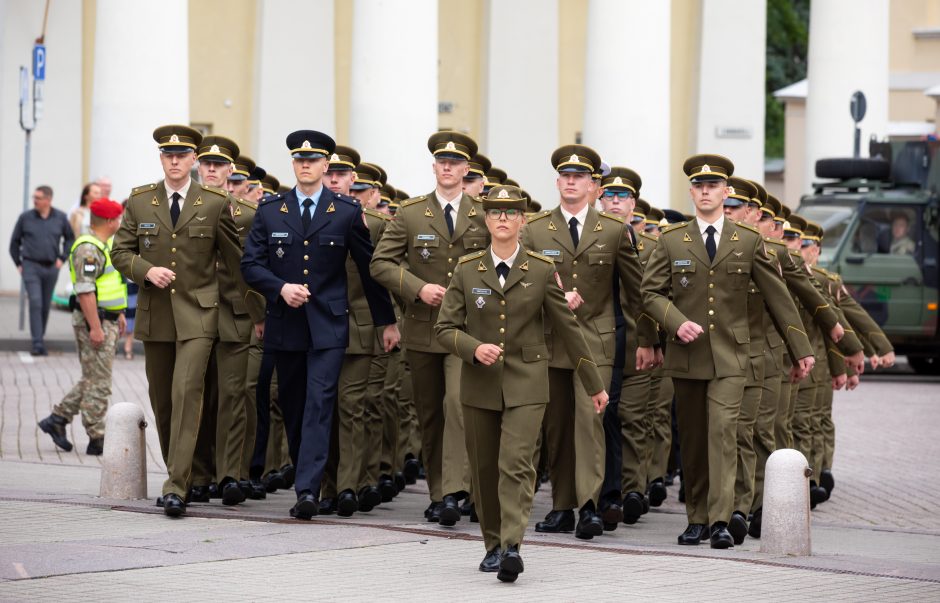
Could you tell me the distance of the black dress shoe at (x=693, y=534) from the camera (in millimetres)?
11133

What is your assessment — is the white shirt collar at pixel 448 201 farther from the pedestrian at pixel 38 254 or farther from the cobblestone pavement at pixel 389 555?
the pedestrian at pixel 38 254

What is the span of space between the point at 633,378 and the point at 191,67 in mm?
22873

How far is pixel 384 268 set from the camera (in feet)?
37.9

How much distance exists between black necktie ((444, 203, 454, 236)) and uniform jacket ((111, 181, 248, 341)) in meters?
1.39

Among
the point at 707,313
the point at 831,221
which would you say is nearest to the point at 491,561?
the point at 707,313

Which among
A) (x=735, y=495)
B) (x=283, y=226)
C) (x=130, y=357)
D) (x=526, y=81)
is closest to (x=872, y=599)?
(x=735, y=495)

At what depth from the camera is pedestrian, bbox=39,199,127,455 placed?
14.8 metres

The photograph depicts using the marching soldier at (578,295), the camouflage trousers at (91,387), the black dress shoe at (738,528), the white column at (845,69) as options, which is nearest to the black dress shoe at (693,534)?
the black dress shoe at (738,528)

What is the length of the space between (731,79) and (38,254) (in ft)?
48.6

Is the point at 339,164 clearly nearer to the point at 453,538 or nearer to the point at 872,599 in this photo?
the point at 453,538

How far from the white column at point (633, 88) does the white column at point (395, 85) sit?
3.22m

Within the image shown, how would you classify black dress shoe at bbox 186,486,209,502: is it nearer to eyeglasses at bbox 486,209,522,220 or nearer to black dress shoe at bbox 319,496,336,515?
black dress shoe at bbox 319,496,336,515

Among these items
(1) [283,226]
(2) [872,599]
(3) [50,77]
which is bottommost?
(2) [872,599]

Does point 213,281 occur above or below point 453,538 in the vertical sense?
Result: above
